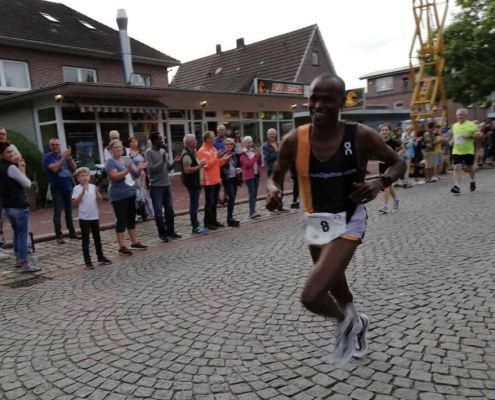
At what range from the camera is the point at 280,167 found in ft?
10.3

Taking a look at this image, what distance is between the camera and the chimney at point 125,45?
20.0m

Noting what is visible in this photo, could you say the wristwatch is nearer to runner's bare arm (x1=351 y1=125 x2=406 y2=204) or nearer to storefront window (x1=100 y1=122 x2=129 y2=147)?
runner's bare arm (x1=351 y1=125 x2=406 y2=204)

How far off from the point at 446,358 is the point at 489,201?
23.6ft

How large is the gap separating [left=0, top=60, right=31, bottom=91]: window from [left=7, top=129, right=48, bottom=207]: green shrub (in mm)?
6765

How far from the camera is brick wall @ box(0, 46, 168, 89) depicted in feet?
60.7

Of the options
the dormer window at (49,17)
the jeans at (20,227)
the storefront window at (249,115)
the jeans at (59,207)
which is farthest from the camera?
the dormer window at (49,17)

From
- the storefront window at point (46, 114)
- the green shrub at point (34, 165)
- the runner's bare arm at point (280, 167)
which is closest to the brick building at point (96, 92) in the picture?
the storefront window at point (46, 114)

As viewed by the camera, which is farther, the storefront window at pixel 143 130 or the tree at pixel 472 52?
the tree at pixel 472 52

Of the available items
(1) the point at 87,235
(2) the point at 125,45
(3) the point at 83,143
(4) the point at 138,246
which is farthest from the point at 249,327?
(2) the point at 125,45

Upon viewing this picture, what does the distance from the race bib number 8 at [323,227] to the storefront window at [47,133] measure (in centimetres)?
1373

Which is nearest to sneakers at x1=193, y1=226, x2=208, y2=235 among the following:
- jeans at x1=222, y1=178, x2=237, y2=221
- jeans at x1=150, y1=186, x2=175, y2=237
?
jeans at x1=150, y1=186, x2=175, y2=237

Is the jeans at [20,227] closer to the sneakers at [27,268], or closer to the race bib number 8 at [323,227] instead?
the sneakers at [27,268]

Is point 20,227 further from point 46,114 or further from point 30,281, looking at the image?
point 46,114

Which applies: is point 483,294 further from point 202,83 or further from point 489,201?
point 202,83
